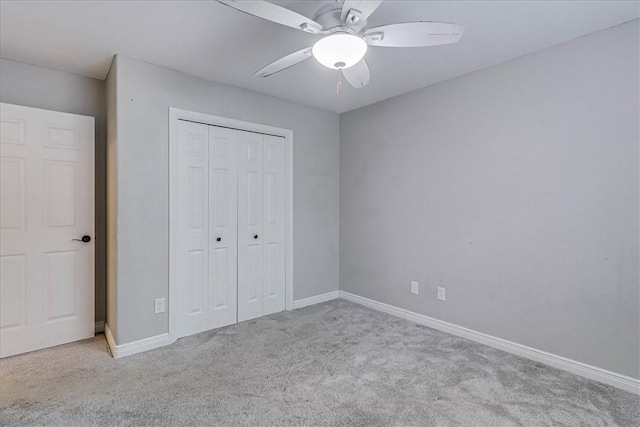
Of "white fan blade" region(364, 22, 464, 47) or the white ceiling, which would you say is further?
the white ceiling

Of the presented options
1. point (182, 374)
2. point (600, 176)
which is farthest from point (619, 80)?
point (182, 374)

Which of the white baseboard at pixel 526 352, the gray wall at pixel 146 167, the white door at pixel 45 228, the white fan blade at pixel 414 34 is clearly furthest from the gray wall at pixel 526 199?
the white door at pixel 45 228

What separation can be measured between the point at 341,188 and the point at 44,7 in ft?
10.2

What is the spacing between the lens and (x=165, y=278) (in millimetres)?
2850

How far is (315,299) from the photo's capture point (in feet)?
13.1

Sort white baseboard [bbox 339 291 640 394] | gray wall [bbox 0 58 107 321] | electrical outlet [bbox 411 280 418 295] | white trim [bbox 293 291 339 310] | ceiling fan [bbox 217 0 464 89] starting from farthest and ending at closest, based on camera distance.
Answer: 1. white trim [bbox 293 291 339 310]
2. electrical outlet [bbox 411 280 418 295]
3. gray wall [bbox 0 58 107 321]
4. white baseboard [bbox 339 291 640 394]
5. ceiling fan [bbox 217 0 464 89]

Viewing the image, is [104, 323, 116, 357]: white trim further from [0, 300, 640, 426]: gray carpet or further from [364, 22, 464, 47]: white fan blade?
[364, 22, 464, 47]: white fan blade

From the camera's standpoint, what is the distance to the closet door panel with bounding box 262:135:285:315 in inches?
141

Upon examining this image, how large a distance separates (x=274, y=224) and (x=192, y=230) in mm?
919

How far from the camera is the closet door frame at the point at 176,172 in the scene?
9.43ft

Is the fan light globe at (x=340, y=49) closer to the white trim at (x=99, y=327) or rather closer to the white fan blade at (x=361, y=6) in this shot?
the white fan blade at (x=361, y=6)

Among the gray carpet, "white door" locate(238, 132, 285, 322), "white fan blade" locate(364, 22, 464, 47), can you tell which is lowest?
the gray carpet

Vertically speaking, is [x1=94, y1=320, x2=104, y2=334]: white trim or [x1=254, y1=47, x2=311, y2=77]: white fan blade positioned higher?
[x1=254, y1=47, x2=311, y2=77]: white fan blade

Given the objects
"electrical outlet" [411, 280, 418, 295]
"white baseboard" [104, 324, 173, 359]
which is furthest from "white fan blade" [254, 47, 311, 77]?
"electrical outlet" [411, 280, 418, 295]
